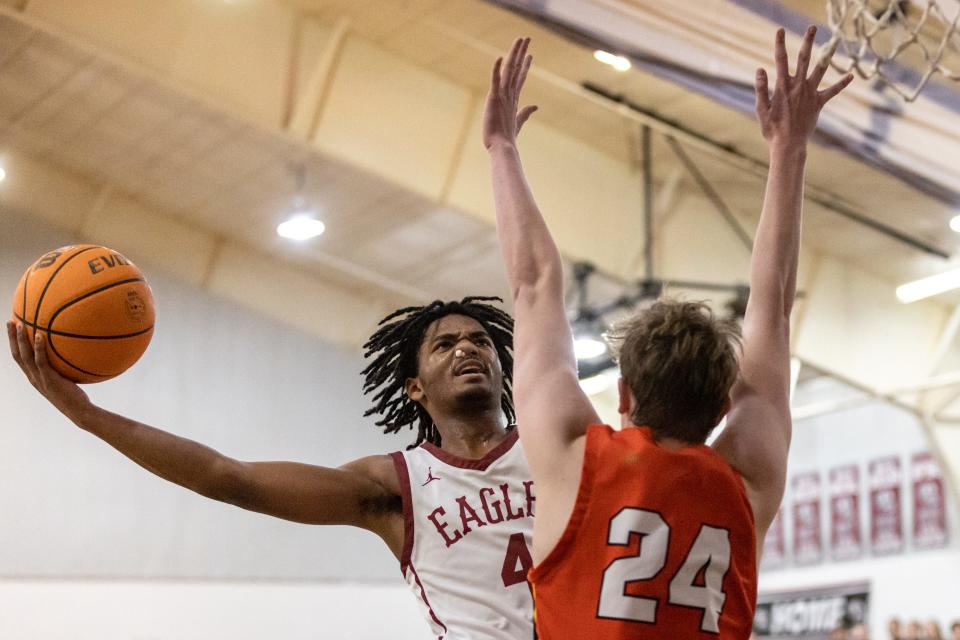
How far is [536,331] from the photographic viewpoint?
7.07ft

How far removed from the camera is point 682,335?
212cm

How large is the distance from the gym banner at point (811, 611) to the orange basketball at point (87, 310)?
43.8 feet

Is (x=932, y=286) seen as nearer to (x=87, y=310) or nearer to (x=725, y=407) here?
(x=87, y=310)

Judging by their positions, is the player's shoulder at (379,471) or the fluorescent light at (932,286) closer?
Result: the player's shoulder at (379,471)

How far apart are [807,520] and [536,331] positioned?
14.6 metres

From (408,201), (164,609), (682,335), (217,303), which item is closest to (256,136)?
(408,201)

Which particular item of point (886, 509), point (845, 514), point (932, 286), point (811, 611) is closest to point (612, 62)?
point (932, 286)

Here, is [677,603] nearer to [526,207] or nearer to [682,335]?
[682,335]

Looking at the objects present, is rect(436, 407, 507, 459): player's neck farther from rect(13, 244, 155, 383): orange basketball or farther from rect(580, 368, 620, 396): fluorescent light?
rect(580, 368, 620, 396): fluorescent light

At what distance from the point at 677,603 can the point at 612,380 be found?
486 inches

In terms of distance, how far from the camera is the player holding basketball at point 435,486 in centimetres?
285

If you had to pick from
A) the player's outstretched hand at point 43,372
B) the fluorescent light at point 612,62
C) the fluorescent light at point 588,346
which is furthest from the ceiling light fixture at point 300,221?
the player's outstretched hand at point 43,372

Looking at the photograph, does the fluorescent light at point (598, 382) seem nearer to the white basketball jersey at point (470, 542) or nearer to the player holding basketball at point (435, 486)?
the player holding basketball at point (435, 486)

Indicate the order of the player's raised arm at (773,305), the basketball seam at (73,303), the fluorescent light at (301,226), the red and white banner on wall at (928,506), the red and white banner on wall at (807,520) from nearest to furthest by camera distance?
the player's raised arm at (773,305) < the basketball seam at (73,303) < the fluorescent light at (301,226) < the red and white banner on wall at (928,506) < the red and white banner on wall at (807,520)
